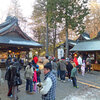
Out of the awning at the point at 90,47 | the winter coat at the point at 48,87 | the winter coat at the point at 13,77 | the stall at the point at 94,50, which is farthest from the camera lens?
the awning at the point at 90,47

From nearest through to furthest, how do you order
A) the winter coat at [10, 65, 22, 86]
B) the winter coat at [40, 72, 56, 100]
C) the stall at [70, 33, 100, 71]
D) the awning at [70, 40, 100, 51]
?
the winter coat at [40, 72, 56, 100], the winter coat at [10, 65, 22, 86], the stall at [70, 33, 100, 71], the awning at [70, 40, 100, 51]

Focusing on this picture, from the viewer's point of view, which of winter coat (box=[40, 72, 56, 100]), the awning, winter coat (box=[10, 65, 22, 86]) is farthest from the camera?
the awning

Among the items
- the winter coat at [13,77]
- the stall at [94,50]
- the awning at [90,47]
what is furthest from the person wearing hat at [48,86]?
the awning at [90,47]

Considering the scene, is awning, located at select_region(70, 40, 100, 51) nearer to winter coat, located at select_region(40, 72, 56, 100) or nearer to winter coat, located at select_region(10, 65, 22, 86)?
winter coat, located at select_region(10, 65, 22, 86)

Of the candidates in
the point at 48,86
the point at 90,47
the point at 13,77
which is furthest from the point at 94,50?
the point at 48,86

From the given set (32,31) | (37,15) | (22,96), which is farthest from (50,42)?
(22,96)

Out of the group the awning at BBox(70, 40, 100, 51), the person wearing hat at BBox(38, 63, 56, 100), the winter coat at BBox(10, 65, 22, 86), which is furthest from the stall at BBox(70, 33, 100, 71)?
the person wearing hat at BBox(38, 63, 56, 100)

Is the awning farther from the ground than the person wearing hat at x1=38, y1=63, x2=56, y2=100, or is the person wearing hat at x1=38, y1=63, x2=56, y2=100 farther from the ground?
the awning

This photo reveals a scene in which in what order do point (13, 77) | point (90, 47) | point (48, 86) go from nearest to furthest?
1. point (48, 86)
2. point (13, 77)
3. point (90, 47)

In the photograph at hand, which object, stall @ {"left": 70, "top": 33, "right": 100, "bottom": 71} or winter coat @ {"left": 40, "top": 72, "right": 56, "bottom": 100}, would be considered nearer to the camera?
winter coat @ {"left": 40, "top": 72, "right": 56, "bottom": 100}

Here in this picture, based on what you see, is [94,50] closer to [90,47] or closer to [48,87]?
[90,47]

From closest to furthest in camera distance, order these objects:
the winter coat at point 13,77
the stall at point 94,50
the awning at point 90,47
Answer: the winter coat at point 13,77 → the stall at point 94,50 → the awning at point 90,47

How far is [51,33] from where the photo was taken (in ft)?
79.4

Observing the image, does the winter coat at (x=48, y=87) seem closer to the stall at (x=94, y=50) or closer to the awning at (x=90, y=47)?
the stall at (x=94, y=50)
